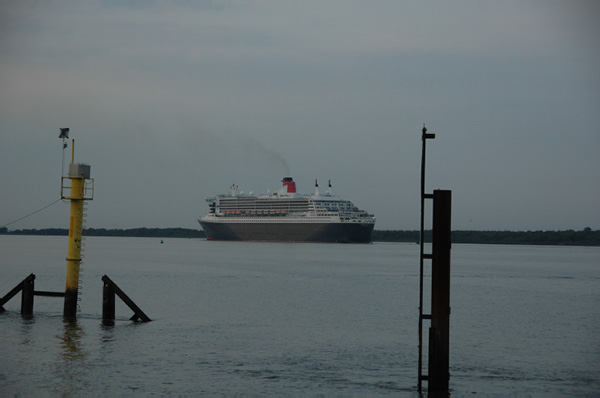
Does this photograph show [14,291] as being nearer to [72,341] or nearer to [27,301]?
[27,301]

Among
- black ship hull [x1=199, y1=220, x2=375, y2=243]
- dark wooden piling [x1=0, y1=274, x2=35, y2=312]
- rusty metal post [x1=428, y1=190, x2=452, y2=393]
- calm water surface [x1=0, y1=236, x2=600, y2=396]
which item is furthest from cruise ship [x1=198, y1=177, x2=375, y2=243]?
rusty metal post [x1=428, y1=190, x2=452, y2=393]

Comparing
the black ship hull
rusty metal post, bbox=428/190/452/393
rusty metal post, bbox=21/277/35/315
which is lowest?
rusty metal post, bbox=21/277/35/315

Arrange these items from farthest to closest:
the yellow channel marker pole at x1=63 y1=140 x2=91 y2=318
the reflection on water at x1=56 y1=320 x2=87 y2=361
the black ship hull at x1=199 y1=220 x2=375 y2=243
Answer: the black ship hull at x1=199 y1=220 x2=375 y2=243
the yellow channel marker pole at x1=63 y1=140 x2=91 y2=318
the reflection on water at x1=56 y1=320 x2=87 y2=361

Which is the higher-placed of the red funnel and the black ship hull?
the red funnel

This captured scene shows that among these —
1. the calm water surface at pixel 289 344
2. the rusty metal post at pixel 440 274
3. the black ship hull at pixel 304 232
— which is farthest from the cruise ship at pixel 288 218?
the rusty metal post at pixel 440 274

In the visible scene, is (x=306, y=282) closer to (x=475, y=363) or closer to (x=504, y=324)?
(x=504, y=324)

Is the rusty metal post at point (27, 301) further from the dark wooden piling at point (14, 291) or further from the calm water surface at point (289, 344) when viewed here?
the calm water surface at point (289, 344)

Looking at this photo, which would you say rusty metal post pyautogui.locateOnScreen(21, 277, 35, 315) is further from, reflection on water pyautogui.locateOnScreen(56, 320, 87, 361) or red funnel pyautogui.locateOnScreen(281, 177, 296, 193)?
red funnel pyautogui.locateOnScreen(281, 177, 296, 193)

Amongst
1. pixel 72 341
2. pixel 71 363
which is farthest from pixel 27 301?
pixel 71 363

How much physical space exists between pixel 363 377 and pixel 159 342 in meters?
5.34

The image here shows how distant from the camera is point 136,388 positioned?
1170cm

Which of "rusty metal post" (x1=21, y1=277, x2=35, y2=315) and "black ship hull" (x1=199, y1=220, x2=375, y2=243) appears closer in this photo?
"rusty metal post" (x1=21, y1=277, x2=35, y2=315)

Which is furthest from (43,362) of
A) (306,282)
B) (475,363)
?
A: (306,282)

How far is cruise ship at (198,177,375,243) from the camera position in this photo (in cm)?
10238
